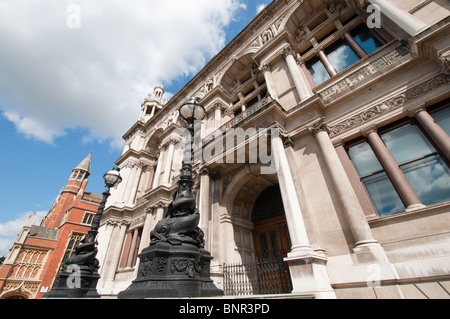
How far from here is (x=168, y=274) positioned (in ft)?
12.0

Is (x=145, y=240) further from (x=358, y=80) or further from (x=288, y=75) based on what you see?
(x=358, y=80)

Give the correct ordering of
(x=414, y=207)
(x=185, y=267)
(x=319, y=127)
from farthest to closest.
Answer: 1. (x=319, y=127)
2. (x=414, y=207)
3. (x=185, y=267)

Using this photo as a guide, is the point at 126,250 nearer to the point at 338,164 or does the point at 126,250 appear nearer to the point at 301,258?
the point at 301,258

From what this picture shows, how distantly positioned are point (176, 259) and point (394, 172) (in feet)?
22.8

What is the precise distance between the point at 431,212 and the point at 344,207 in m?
2.04

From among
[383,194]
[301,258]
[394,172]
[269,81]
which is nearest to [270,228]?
[301,258]

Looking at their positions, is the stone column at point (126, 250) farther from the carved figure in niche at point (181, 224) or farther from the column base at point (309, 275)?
the column base at point (309, 275)

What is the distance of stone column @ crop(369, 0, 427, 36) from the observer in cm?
683

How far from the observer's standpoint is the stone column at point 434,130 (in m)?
5.80

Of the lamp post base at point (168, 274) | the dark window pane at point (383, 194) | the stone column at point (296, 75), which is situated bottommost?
the lamp post base at point (168, 274)

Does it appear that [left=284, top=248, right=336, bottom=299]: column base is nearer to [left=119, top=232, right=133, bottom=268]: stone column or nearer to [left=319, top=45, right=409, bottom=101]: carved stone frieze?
[left=319, top=45, right=409, bottom=101]: carved stone frieze

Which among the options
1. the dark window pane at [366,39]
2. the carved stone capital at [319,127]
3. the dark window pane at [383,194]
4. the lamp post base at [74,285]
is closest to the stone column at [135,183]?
the lamp post base at [74,285]

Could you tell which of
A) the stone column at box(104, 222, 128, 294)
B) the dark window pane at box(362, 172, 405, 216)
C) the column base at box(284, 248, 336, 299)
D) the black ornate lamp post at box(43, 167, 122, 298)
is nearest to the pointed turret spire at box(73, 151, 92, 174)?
the stone column at box(104, 222, 128, 294)

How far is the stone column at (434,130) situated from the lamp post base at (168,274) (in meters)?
7.27
